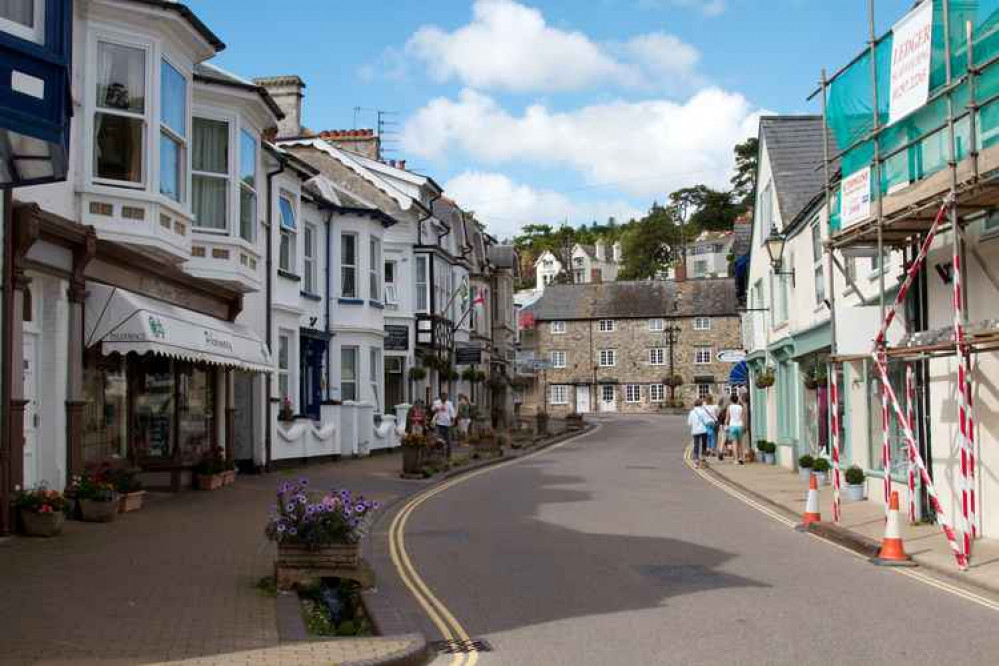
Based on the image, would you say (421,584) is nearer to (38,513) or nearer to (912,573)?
(38,513)

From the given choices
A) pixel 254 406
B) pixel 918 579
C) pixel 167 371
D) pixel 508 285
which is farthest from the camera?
pixel 508 285

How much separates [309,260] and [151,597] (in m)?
20.1

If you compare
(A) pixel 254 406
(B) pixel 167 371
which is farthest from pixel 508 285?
(B) pixel 167 371

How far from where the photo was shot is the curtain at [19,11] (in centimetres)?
849

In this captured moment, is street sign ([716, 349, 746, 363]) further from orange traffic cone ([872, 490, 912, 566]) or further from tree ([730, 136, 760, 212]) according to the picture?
tree ([730, 136, 760, 212])

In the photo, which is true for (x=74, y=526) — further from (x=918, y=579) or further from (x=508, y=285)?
(x=508, y=285)

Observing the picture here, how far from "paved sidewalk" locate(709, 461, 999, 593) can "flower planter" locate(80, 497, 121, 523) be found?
964 cm

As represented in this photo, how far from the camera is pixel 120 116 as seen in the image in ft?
51.2

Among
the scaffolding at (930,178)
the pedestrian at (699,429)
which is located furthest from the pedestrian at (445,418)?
the scaffolding at (930,178)

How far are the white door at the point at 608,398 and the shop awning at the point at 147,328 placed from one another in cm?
6805

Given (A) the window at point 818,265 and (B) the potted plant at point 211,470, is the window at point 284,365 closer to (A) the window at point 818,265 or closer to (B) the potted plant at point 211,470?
(B) the potted plant at point 211,470

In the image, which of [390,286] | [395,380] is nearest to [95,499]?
[395,380]

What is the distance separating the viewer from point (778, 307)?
28.5m

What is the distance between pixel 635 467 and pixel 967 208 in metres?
16.4
